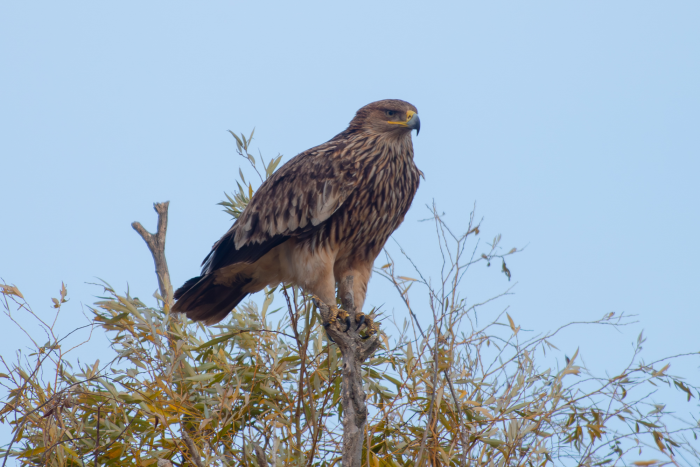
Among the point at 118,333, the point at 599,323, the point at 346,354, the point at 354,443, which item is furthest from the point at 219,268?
the point at 599,323

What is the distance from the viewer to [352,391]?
256cm

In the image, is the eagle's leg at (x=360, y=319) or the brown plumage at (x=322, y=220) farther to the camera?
the brown plumage at (x=322, y=220)

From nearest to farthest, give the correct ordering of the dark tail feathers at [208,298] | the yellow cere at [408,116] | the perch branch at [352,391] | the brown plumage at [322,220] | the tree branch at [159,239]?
the perch branch at [352,391], the brown plumage at [322,220], the dark tail feathers at [208,298], the yellow cere at [408,116], the tree branch at [159,239]

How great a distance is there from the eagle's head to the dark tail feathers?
4.07 ft

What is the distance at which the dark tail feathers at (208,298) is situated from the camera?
383cm

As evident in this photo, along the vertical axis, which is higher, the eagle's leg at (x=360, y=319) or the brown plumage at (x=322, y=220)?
the brown plumage at (x=322, y=220)

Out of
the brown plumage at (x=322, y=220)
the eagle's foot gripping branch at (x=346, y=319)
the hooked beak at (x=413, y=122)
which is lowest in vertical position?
the eagle's foot gripping branch at (x=346, y=319)

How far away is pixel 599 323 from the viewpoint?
2.88 m

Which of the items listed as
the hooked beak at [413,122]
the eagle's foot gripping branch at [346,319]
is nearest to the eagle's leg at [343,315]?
the eagle's foot gripping branch at [346,319]

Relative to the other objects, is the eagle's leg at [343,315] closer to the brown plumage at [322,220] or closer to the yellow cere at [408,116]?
the brown plumage at [322,220]

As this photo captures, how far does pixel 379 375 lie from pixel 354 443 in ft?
2.97

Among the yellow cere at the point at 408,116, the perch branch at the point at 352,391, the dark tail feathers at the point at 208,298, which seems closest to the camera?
the perch branch at the point at 352,391

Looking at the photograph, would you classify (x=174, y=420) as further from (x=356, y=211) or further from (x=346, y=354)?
(x=356, y=211)

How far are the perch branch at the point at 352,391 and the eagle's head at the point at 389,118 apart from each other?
1.45 metres
